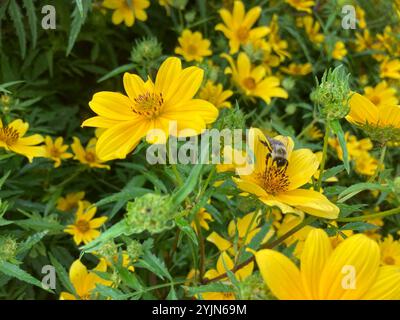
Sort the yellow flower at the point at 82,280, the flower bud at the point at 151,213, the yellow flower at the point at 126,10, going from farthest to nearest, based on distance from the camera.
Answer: the yellow flower at the point at 126,10, the yellow flower at the point at 82,280, the flower bud at the point at 151,213

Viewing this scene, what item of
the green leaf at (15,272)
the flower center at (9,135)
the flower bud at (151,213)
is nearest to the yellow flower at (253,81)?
the flower center at (9,135)

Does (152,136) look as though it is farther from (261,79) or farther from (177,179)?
(261,79)

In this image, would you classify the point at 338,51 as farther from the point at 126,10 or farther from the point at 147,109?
the point at 147,109

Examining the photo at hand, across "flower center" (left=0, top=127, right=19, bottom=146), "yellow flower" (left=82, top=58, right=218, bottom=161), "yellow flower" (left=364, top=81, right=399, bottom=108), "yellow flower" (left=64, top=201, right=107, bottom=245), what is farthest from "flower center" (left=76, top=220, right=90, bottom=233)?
"yellow flower" (left=364, top=81, right=399, bottom=108)

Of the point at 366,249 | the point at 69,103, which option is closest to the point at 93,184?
the point at 69,103

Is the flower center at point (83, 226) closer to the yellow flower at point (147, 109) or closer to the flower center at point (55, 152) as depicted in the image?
the flower center at point (55, 152)

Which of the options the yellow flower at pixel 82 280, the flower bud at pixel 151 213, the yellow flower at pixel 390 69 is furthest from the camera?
the yellow flower at pixel 390 69
